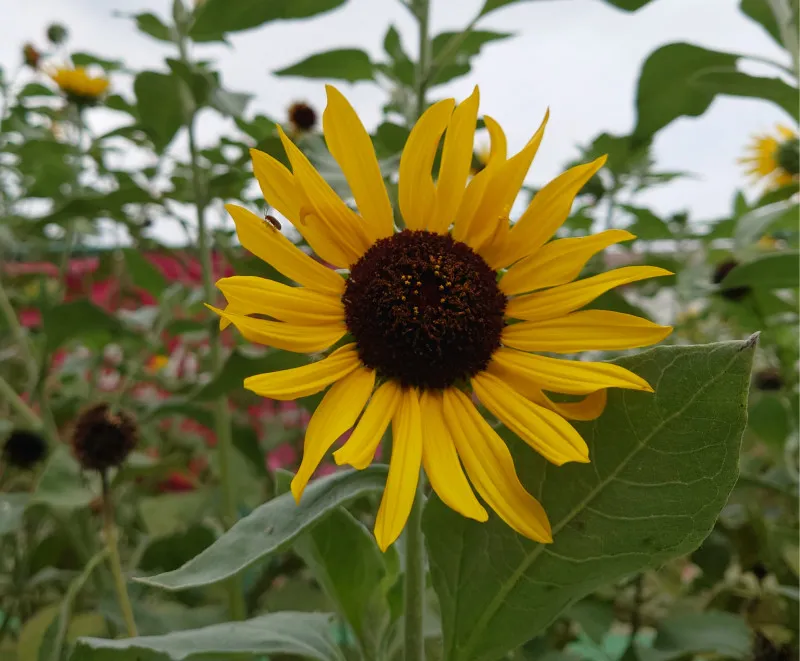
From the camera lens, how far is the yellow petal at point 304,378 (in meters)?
0.30

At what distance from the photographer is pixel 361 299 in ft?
1.18

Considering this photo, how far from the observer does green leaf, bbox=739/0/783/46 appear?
727 millimetres

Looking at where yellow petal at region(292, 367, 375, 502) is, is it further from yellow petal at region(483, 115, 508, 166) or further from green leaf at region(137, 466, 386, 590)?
yellow petal at region(483, 115, 508, 166)

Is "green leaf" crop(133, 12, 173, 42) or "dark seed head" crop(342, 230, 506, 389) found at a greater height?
"green leaf" crop(133, 12, 173, 42)

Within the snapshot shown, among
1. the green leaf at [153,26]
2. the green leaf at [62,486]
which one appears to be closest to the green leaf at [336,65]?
the green leaf at [153,26]

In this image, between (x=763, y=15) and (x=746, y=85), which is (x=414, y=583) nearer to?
(x=746, y=85)

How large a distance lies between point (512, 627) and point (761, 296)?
0.61m

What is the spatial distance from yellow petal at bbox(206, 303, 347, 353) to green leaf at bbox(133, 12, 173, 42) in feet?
2.05

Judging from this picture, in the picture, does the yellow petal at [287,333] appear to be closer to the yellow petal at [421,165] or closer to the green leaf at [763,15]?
the yellow petal at [421,165]

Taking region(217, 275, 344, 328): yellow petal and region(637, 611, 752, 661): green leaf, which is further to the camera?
region(637, 611, 752, 661): green leaf

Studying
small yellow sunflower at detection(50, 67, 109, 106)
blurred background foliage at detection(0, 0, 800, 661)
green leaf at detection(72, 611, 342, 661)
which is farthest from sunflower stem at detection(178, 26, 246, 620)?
small yellow sunflower at detection(50, 67, 109, 106)

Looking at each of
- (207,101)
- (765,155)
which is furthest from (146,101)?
(765,155)

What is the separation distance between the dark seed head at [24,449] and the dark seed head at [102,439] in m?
0.23

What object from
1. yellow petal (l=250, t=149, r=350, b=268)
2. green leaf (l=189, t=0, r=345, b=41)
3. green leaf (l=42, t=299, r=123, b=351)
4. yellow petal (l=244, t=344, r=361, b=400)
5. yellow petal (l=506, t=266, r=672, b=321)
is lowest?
green leaf (l=42, t=299, r=123, b=351)
